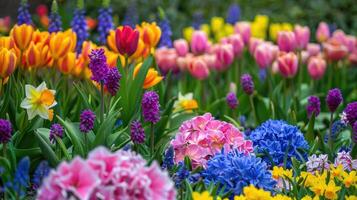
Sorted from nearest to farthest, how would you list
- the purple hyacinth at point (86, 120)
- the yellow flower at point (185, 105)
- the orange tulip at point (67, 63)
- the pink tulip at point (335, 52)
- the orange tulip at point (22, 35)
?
the purple hyacinth at point (86, 120) < the orange tulip at point (22, 35) < the orange tulip at point (67, 63) < the yellow flower at point (185, 105) < the pink tulip at point (335, 52)

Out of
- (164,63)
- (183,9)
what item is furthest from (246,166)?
(183,9)

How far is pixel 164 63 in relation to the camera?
4.66 meters

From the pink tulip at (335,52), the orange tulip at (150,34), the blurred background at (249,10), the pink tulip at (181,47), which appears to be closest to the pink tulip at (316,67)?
the pink tulip at (335,52)

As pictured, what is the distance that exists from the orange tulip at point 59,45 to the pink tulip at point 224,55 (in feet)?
4.74

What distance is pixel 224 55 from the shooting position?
180 inches

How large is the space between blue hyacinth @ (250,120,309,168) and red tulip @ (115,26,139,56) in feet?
2.34

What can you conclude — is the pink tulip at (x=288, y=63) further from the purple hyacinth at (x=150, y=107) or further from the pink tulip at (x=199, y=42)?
the purple hyacinth at (x=150, y=107)

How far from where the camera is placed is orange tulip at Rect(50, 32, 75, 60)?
10.9 feet

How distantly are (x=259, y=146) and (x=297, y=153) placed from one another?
6.5 inches

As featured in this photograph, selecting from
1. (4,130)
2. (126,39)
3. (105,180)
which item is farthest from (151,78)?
(105,180)

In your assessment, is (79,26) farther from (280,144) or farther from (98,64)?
(280,144)

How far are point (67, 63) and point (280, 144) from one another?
119 cm

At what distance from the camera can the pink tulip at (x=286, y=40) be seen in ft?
15.0

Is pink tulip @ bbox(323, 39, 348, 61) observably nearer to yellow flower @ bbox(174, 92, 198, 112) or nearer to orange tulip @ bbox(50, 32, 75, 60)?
yellow flower @ bbox(174, 92, 198, 112)
